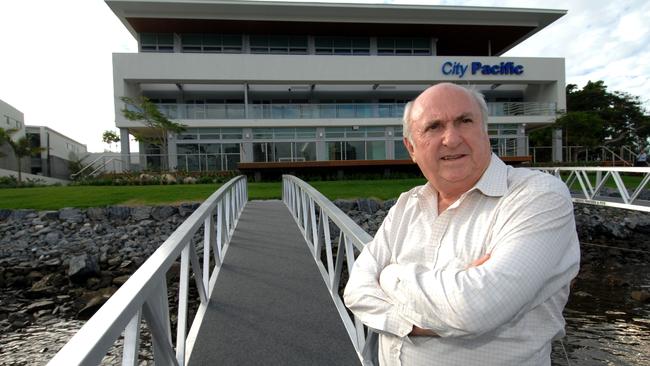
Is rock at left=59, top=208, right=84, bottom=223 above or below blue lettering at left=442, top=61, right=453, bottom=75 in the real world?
below

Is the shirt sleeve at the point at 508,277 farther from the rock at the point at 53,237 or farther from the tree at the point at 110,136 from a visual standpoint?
the tree at the point at 110,136

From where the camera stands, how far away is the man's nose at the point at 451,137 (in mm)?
1550

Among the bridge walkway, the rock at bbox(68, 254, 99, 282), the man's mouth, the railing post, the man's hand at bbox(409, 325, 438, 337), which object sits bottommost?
the rock at bbox(68, 254, 99, 282)

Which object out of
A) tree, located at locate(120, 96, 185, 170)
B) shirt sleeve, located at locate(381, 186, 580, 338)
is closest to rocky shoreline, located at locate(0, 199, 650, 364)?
shirt sleeve, located at locate(381, 186, 580, 338)

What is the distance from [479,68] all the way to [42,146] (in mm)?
36074

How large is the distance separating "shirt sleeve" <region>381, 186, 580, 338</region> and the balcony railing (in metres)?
26.4

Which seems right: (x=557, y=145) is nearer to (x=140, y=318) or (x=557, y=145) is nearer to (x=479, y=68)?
(x=479, y=68)

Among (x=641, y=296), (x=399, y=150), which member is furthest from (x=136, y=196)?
(x=399, y=150)

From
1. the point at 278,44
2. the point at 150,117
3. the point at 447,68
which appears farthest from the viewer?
the point at 278,44

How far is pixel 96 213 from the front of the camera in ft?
42.9

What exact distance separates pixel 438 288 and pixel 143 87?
30.9 meters

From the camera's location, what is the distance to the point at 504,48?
1364 inches

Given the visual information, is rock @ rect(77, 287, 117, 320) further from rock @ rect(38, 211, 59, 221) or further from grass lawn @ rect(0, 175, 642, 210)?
grass lawn @ rect(0, 175, 642, 210)

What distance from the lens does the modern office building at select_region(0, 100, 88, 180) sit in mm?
34906
